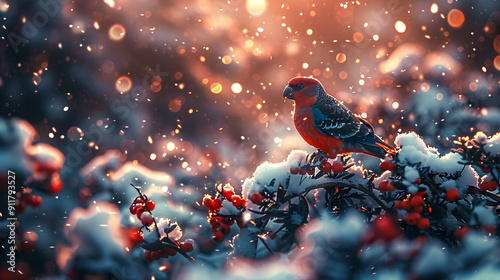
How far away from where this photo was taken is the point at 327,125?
1.17 metres

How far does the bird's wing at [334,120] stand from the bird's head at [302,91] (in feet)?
0.12

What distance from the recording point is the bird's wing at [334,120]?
1.15 meters

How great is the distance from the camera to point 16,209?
79 cm

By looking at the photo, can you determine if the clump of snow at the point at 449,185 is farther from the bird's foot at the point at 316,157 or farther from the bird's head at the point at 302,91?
the bird's head at the point at 302,91

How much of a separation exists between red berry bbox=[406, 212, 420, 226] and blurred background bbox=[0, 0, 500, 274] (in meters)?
0.67

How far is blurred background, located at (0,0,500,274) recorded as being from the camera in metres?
1.56

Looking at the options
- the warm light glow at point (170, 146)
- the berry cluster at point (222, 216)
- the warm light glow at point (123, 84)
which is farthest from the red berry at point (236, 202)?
the warm light glow at point (123, 84)

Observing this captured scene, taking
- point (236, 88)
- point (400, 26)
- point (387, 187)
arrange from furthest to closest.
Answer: point (236, 88) < point (400, 26) < point (387, 187)

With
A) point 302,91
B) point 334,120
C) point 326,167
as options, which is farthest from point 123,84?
point 326,167

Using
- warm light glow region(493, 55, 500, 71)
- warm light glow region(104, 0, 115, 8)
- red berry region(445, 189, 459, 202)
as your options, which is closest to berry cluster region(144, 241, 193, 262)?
red berry region(445, 189, 459, 202)

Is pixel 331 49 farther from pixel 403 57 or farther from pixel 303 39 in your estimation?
pixel 403 57

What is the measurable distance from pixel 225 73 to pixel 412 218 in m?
1.68

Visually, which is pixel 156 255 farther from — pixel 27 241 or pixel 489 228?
pixel 489 228

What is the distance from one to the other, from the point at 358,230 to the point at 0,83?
1.12 m
